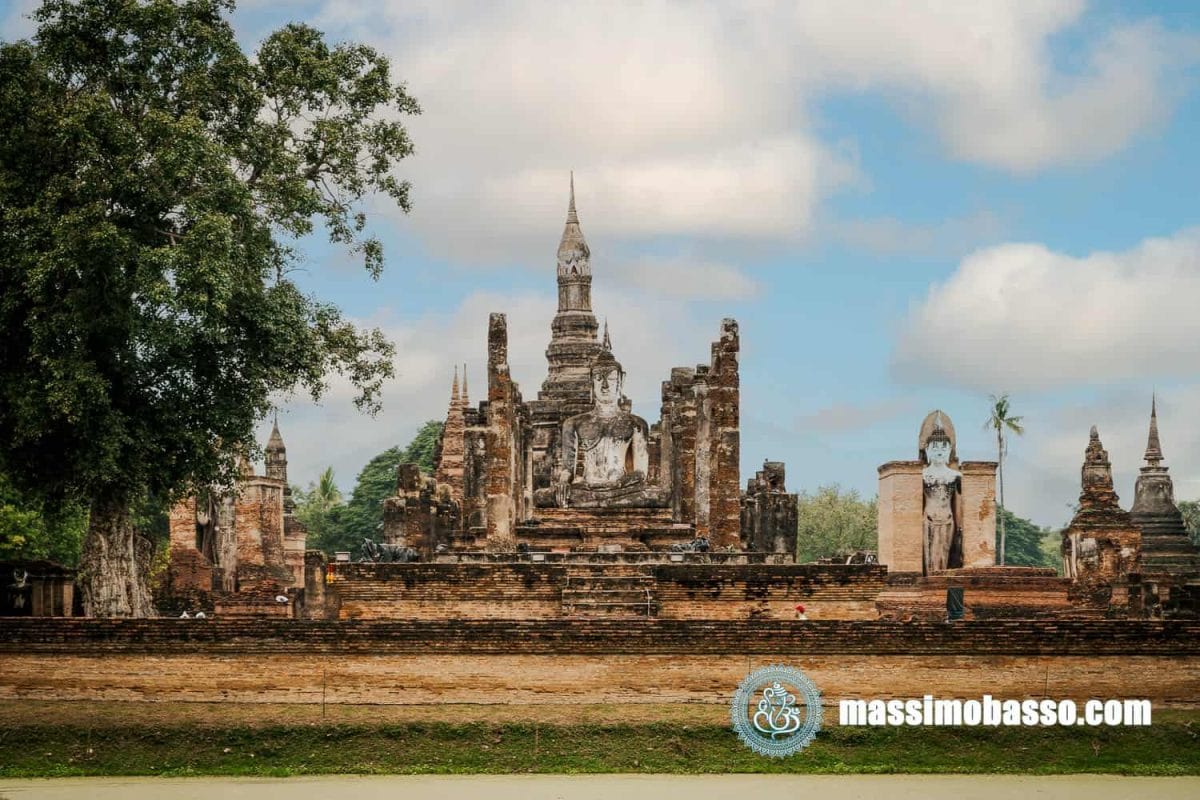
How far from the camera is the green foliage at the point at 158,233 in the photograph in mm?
21234

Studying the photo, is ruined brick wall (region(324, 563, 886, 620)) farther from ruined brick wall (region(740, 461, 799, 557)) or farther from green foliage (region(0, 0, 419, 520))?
ruined brick wall (region(740, 461, 799, 557))

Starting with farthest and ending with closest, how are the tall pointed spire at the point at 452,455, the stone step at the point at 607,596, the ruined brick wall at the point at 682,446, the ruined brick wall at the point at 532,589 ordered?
the tall pointed spire at the point at 452,455
the ruined brick wall at the point at 682,446
the ruined brick wall at the point at 532,589
the stone step at the point at 607,596

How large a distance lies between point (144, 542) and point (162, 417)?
171 inches

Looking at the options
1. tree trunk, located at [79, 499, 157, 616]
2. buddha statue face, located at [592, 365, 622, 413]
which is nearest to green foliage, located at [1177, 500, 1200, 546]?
buddha statue face, located at [592, 365, 622, 413]

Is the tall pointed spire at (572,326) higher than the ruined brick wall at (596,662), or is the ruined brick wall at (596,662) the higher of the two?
the tall pointed spire at (572,326)

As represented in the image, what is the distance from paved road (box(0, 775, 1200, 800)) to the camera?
54.2 feet

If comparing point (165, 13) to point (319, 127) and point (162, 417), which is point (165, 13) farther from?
point (162, 417)

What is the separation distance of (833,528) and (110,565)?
53672 millimetres

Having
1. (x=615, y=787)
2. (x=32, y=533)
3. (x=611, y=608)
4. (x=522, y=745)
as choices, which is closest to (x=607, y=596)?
(x=611, y=608)

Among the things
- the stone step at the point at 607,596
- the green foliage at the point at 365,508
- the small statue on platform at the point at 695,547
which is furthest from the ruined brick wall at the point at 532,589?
the green foliage at the point at 365,508

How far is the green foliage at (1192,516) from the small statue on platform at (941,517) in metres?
40.7

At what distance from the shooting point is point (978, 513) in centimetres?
3266

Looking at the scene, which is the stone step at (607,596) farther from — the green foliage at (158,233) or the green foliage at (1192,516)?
the green foliage at (1192,516)

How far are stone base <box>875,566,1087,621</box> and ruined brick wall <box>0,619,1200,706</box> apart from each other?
9920 millimetres
